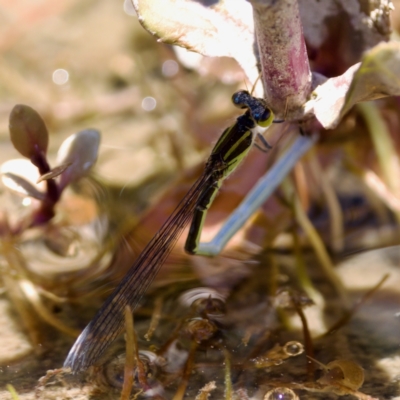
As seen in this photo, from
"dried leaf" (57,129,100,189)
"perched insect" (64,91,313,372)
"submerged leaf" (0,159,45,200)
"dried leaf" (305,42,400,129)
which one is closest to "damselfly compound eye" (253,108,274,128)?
"perched insect" (64,91,313,372)

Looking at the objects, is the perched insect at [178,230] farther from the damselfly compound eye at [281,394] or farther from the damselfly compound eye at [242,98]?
the damselfly compound eye at [281,394]

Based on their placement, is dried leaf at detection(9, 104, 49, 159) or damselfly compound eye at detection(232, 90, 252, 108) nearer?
dried leaf at detection(9, 104, 49, 159)

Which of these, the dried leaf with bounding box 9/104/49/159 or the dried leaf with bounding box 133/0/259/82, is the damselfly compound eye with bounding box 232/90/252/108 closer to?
the dried leaf with bounding box 133/0/259/82

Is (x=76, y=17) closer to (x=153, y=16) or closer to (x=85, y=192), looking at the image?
(x=85, y=192)

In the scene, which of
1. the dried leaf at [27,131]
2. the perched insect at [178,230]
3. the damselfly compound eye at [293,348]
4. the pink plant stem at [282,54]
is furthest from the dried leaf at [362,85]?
the dried leaf at [27,131]

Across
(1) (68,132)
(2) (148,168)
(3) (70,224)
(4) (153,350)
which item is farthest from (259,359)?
(1) (68,132)

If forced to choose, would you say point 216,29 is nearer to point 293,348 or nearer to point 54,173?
point 54,173

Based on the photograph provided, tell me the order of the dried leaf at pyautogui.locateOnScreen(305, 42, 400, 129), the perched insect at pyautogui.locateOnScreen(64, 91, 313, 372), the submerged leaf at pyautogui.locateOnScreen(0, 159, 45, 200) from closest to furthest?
the dried leaf at pyautogui.locateOnScreen(305, 42, 400, 129) < the perched insect at pyautogui.locateOnScreen(64, 91, 313, 372) < the submerged leaf at pyautogui.locateOnScreen(0, 159, 45, 200)
